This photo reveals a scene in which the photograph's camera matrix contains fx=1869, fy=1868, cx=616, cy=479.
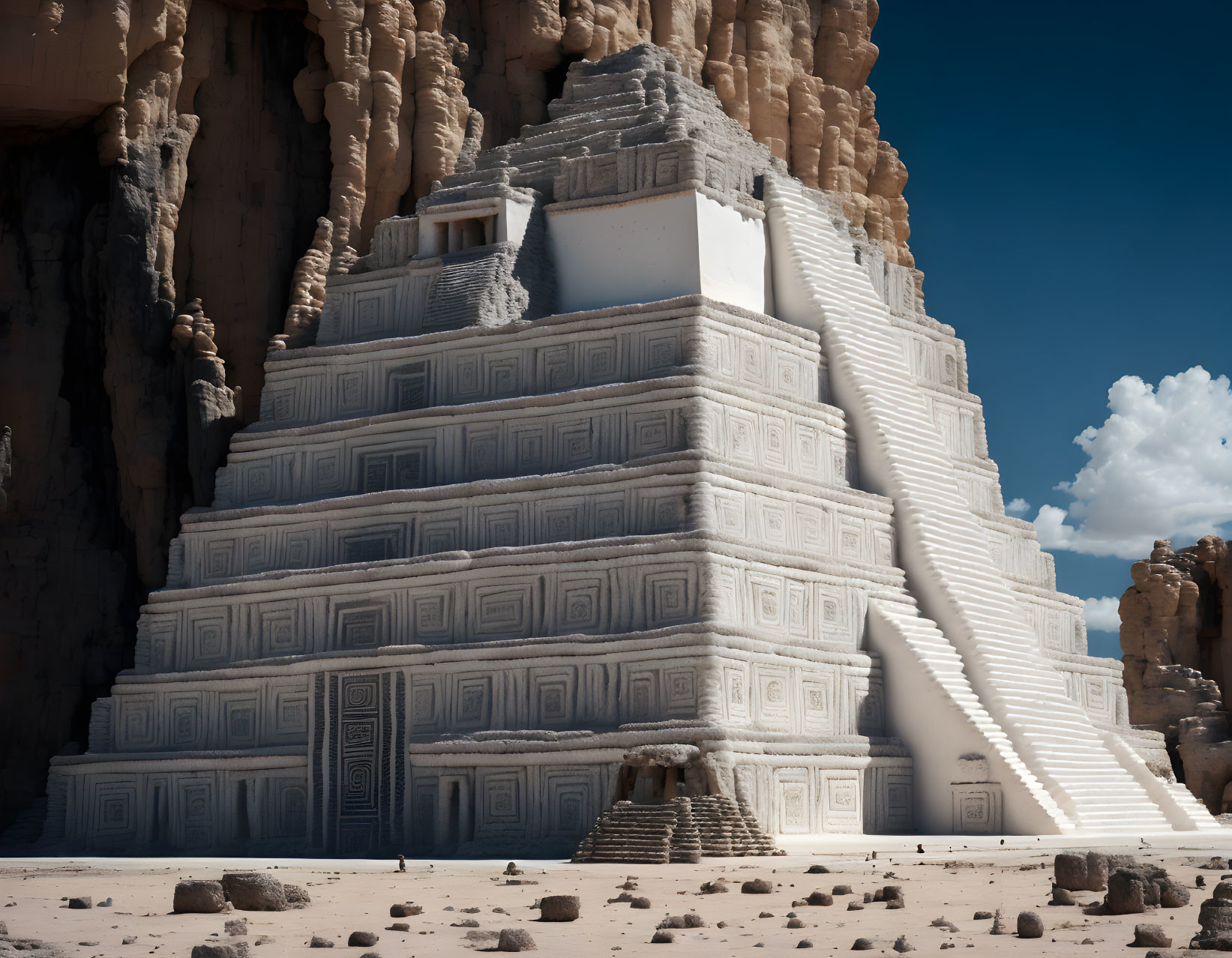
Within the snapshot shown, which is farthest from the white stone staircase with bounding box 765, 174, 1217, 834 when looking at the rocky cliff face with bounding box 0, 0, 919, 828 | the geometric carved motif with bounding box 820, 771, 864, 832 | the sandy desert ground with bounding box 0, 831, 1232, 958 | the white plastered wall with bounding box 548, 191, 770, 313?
the rocky cliff face with bounding box 0, 0, 919, 828

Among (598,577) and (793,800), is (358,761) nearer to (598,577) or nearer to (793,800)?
(598,577)

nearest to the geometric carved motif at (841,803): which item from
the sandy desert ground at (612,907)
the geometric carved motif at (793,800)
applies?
the geometric carved motif at (793,800)

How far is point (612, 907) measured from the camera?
14.4m

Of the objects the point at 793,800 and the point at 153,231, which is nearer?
the point at 793,800

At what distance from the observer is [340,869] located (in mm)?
19500

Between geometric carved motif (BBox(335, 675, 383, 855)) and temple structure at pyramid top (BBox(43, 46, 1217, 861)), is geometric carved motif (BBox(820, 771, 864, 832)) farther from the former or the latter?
geometric carved motif (BBox(335, 675, 383, 855))

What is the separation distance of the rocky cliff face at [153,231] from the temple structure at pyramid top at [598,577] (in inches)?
76.7

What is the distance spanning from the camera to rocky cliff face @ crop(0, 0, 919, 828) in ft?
99.8

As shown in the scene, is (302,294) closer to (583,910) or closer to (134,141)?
(134,141)

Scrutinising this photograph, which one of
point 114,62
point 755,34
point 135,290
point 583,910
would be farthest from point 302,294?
point 583,910

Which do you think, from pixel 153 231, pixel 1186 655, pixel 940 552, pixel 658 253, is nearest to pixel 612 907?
pixel 940 552

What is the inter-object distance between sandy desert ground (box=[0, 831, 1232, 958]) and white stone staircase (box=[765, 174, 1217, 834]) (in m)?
5.13

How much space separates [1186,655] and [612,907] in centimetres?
3603

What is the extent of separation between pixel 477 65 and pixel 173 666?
13.6m
